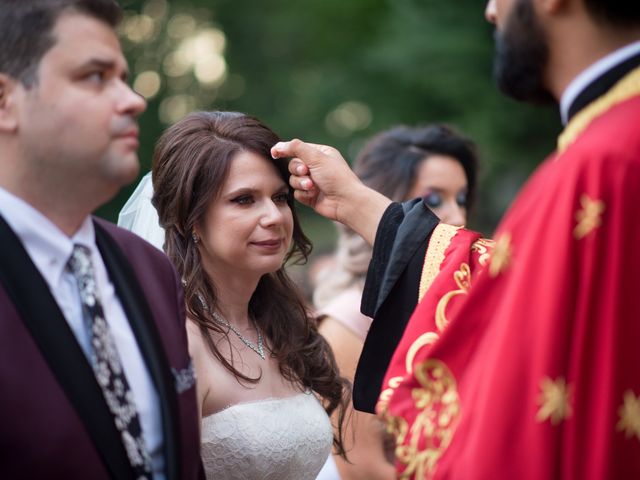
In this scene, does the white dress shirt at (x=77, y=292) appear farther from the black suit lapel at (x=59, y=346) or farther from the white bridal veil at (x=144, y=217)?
the white bridal veil at (x=144, y=217)

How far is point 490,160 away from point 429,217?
1369cm

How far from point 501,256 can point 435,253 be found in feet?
3.43

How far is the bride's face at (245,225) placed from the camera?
3.89m

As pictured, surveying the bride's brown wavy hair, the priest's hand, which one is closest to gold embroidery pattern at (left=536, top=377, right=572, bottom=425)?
the priest's hand

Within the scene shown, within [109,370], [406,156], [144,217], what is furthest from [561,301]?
[406,156]

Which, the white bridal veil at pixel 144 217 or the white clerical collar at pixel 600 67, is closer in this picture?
the white clerical collar at pixel 600 67

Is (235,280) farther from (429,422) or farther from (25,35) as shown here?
(25,35)

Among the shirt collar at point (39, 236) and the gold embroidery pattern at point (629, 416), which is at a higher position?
the shirt collar at point (39, 236)

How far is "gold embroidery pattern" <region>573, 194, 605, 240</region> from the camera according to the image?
239 cm

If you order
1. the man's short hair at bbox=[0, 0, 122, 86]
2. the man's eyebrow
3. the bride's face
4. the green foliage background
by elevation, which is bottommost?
the green foliage background

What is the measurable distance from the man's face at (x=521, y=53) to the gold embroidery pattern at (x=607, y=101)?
0.18 meters

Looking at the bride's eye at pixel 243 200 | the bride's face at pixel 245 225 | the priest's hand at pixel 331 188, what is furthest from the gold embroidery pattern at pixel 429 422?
the bride's eye at pixel 243 200

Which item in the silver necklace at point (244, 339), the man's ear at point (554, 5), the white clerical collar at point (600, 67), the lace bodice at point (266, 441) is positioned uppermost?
the man's ear at point (554, 5)

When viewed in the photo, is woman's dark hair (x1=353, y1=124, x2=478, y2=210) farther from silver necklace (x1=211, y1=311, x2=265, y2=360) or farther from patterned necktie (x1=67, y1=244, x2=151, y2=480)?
patterned necktie (x1=67, y1=244, x2=151, y2=480)
